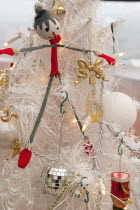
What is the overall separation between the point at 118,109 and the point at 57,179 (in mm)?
238

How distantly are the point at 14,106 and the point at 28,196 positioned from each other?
0.80 feet

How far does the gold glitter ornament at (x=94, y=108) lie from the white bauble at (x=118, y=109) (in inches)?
1.7

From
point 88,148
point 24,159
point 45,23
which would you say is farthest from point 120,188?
point 45,23

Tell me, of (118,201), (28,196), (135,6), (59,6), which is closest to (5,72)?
(59,6)

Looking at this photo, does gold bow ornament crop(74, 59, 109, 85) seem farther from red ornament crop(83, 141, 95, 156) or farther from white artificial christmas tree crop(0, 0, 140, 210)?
red ornament crop(83, 141, 95, 156)

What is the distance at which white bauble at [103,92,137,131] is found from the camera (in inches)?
28.3

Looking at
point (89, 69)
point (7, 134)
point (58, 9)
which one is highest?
point (58, 9)

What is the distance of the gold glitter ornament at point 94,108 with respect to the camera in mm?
672

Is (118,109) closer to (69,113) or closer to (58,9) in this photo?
(69,113)

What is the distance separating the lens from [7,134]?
0.70m

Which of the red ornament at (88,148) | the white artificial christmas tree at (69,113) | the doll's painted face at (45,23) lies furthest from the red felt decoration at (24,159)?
the doll's painted face at (45,23)

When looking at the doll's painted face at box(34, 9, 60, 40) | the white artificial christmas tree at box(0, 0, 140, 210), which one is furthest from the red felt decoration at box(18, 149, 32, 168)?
the doll's painted face at box(34, 9, 60, 40)

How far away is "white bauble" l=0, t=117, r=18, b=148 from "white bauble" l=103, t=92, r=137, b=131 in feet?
0.80

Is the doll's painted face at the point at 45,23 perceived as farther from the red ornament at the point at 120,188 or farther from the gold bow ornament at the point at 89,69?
the red ornament at the point at 120,188
